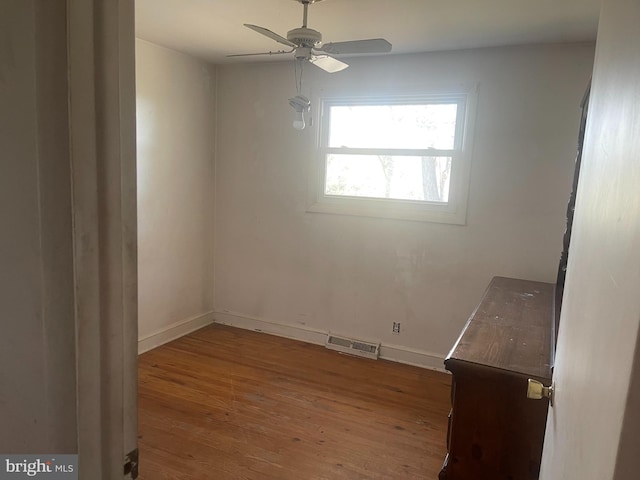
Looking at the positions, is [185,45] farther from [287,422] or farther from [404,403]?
[404,403]

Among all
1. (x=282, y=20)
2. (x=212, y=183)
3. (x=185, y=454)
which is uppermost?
(x=282, y=20)

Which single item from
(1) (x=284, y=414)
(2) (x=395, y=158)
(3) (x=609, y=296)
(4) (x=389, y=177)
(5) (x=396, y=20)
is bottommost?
(1) (x=284, y=414)

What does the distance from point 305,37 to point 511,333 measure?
5.77 ft

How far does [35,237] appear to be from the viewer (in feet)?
2.01

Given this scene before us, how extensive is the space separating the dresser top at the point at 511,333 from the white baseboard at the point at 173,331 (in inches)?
108

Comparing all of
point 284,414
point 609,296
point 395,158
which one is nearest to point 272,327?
point 284,414

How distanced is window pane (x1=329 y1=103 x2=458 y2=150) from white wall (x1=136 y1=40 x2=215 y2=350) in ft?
4.19

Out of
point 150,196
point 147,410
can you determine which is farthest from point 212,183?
point 147,410

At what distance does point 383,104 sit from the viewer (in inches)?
140

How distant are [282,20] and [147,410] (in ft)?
8.60

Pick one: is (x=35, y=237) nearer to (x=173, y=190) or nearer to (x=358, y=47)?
(x=358, y=47)

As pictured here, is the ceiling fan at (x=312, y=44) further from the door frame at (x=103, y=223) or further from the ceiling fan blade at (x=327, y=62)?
the door frame at (x=103, y=223)

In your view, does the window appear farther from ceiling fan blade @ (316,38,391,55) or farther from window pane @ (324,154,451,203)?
ceiling fan blade @ (316,38,391,55)

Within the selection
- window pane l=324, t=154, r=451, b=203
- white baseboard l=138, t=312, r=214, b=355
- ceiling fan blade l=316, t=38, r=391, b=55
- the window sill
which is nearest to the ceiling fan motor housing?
ceiling fan blade l=316, t=38, r=391, b=55
